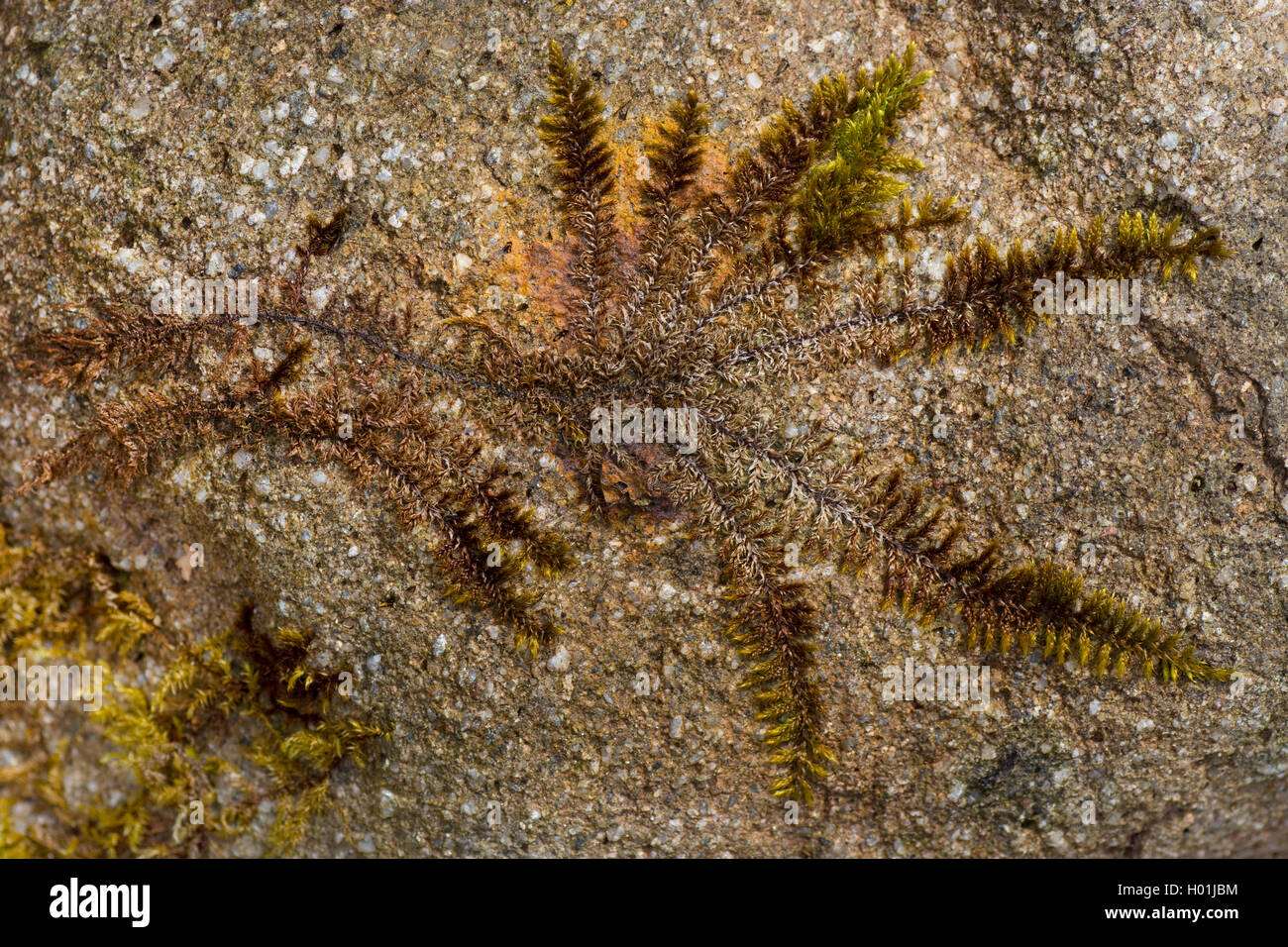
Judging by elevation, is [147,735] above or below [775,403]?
below

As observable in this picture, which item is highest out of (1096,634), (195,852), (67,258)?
(67,258)

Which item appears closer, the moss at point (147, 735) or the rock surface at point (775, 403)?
the rock surface at point (775, 403)

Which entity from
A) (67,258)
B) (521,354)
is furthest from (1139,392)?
(67,258)

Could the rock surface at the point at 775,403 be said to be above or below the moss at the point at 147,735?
above

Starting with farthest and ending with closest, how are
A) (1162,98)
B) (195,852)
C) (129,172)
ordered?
(195,852) → (129,172) → (1162,98)

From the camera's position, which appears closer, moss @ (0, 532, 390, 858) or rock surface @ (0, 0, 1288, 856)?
rock surface @ (0, 0, 1288, 856)

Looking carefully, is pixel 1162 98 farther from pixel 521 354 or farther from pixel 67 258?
pixel 67 258

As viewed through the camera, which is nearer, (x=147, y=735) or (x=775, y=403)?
(x=775, y=403)

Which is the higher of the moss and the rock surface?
the rock surface
